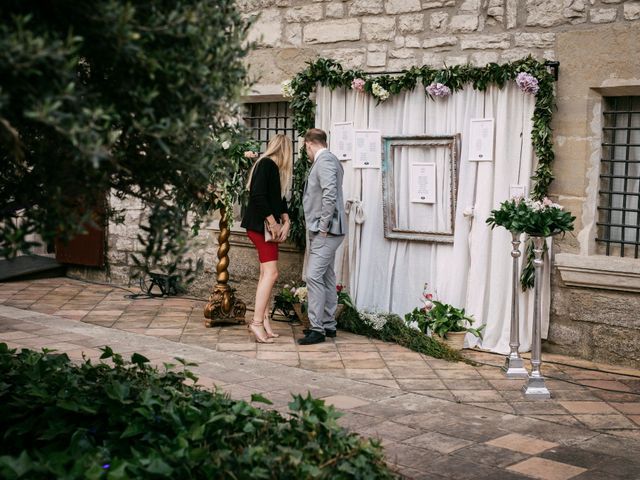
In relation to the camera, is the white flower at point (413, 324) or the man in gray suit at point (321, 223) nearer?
the man in gray suit at point (321, 223)

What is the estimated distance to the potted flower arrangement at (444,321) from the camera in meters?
7.49

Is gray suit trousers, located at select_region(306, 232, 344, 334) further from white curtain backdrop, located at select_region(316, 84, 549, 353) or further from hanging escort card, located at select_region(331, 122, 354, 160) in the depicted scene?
hanging escort card, located at select_region(331, 122, 354, 160)

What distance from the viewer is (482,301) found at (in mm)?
7691

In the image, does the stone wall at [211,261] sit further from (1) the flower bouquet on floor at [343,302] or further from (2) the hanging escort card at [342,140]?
(2) the hanging escort card at [342,140]

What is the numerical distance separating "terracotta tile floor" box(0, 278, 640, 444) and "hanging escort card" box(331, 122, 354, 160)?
1.77 metres

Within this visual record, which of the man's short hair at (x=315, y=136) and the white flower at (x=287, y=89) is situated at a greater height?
the white flower at (x=287, y=89)

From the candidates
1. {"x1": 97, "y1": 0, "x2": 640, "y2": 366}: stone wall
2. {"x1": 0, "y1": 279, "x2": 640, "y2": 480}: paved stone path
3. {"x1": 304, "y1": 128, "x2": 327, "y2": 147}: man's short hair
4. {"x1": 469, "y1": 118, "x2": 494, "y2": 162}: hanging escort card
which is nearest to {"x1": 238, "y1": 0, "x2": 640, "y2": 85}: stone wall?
{"x1": 97, "y1": 0, "x2": 640, "y2": 366}: stone wall

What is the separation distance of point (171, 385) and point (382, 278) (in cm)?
431

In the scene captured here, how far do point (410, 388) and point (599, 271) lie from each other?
6.66ft

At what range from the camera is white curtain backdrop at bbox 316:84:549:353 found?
7.52 meters

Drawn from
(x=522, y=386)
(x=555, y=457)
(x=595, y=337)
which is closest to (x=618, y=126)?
(x=595, y=337)

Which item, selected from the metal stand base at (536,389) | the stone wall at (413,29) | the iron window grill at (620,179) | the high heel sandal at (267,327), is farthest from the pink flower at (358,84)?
the metal stand base at (536,389)

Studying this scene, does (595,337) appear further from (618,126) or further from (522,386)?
(618,126)

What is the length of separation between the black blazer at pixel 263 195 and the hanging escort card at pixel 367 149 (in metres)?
1.18
